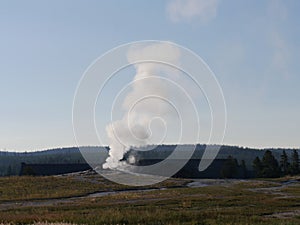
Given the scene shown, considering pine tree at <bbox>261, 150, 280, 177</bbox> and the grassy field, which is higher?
pine tree at <bbox>261, 150, 280, 177</bbox>

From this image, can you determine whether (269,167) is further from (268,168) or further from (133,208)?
(133,208)

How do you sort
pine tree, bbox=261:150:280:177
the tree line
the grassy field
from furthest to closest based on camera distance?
the tree line < pine tree, bbox=261:150:280:177 < the grassy field

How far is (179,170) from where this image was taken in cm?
11306

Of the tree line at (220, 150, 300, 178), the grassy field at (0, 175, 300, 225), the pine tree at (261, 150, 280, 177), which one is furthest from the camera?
the tree line at (220, 150, 300, 178)

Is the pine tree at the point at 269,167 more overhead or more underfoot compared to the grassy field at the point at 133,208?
more overhead

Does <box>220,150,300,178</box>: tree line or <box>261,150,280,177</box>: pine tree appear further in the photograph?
<box>220,150,300,178</box>: tree line

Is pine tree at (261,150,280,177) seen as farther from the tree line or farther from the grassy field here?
the grassy field

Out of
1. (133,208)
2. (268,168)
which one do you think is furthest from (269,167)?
(133,208)

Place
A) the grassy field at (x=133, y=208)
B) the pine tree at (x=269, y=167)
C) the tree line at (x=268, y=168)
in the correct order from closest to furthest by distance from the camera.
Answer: the grassy field at (x=133, y=208), the pine tree at (x=269, y=167), the tree line at (x=268, y=168)

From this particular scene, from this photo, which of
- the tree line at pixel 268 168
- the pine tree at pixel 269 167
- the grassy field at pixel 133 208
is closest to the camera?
the grassy field at pixel 133 208

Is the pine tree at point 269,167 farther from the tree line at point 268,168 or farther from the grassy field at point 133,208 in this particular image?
the grassy field at point 133,208

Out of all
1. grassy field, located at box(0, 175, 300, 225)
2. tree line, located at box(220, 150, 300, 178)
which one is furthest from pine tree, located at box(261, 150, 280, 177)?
grassy field, located at box(0, 175, 300, 225)

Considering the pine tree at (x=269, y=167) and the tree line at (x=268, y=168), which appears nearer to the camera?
the pine tree at (x=269, y=167)

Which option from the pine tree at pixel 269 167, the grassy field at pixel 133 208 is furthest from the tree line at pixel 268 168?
the grassy field at pixel 133 208
